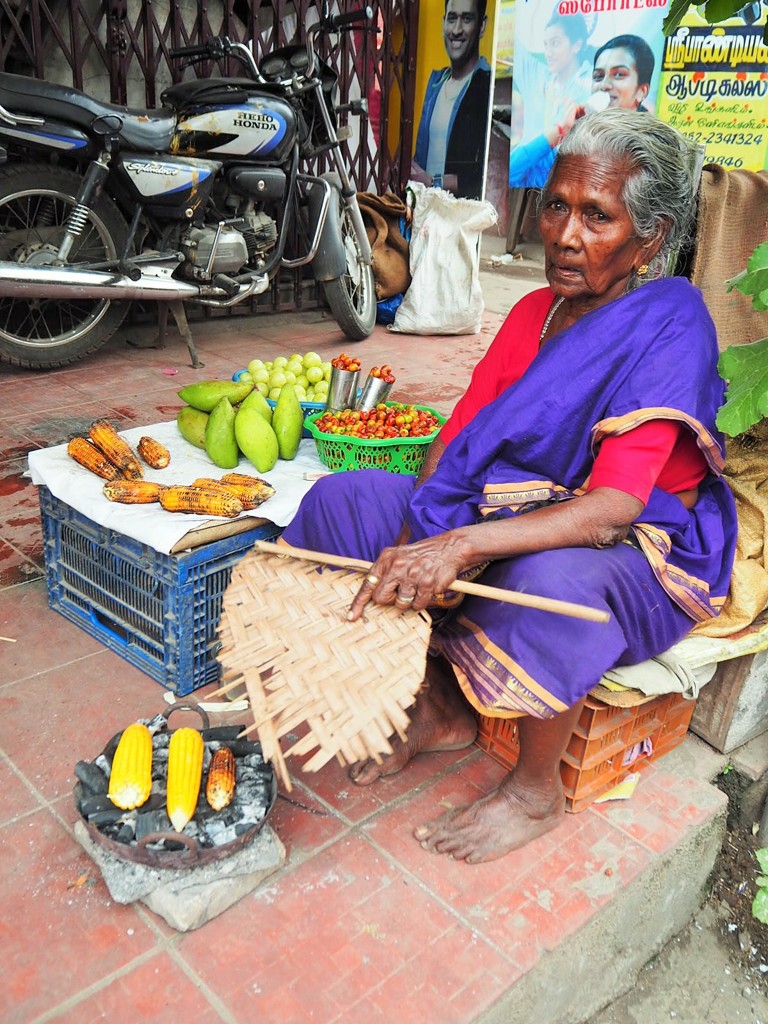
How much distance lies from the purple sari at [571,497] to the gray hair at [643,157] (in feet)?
0.52

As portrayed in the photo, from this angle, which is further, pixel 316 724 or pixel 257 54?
pixel 257 54

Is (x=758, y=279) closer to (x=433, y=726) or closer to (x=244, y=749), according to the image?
(x=433, y=726)

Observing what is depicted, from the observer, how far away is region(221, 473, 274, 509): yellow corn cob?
98.0 inches

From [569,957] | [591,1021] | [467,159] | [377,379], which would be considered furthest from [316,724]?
[467,159]

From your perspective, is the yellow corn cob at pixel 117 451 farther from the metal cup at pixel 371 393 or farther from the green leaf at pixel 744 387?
the green leaf at pixel 744 387

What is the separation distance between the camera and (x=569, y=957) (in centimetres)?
182

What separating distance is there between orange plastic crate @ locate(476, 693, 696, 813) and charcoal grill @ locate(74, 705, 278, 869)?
0.64 m

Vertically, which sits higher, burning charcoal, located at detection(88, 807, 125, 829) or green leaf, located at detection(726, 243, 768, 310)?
green leaf, located at detection(726, 243, 768, 310)

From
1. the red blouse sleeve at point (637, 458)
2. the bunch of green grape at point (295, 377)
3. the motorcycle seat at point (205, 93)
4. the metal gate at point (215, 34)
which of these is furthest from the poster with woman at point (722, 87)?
the red blouse sleeve at point (637, 458)

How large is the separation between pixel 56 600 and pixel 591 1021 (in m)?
1.93

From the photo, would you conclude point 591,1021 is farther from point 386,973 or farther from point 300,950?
point 300,950

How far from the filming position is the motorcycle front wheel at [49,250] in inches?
185

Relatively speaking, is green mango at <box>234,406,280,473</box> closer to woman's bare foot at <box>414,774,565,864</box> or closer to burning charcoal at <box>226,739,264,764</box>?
burning charcoal at <box>226,739,264,764</box>

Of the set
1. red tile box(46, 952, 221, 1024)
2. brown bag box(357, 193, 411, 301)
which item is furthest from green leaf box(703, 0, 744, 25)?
brown bag box(357, 193, 411, 301)
